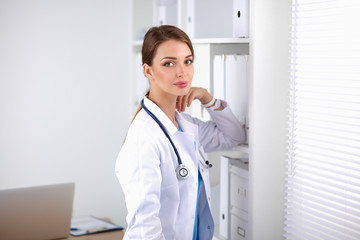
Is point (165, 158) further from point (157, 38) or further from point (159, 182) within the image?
point (157, 38)

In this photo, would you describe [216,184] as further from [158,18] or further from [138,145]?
[158,18]

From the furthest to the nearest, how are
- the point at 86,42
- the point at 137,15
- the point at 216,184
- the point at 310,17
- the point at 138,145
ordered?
the point at 86,42 → the point at 137,15 → the point at 216,184 → the point at 310,17 → the point at 138,145

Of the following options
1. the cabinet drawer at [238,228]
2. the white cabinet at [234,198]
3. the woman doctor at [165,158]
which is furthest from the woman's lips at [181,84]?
the cabinet drawer at [238,228]

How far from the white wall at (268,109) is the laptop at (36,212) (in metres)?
0.91

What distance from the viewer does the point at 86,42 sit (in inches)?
145

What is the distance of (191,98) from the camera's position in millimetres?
2080

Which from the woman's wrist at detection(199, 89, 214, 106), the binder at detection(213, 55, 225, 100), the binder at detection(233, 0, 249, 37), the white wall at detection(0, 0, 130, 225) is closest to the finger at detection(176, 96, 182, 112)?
the woman's wrist at detection(199, 89, 214, 106)

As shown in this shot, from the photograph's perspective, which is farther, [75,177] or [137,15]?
[75,177]

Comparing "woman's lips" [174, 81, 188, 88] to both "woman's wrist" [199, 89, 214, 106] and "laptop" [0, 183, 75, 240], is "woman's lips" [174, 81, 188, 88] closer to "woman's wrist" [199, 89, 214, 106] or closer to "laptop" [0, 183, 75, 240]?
"woman's wrist" [199, 89, 214, 106]

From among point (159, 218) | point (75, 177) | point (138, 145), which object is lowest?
point (75, 177)

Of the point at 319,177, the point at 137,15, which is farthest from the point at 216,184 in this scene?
the point at 137,15

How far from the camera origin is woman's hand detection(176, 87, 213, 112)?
206cm

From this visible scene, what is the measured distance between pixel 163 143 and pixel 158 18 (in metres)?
1.88

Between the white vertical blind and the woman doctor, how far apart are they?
0.42 m
